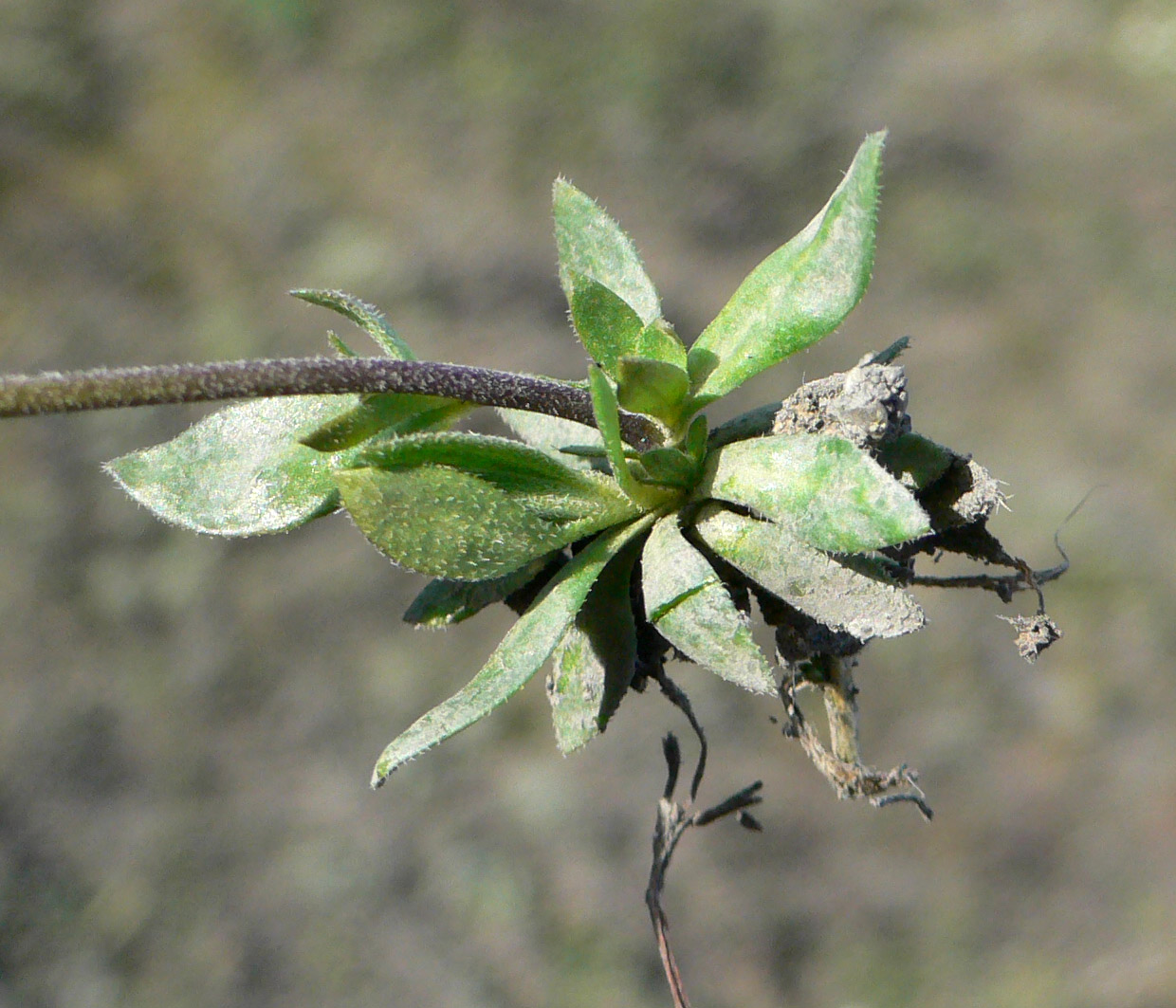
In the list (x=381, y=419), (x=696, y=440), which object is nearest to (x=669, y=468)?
(x=696, y=440)

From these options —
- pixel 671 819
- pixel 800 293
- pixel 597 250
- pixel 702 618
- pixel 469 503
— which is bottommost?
pixel 671 819

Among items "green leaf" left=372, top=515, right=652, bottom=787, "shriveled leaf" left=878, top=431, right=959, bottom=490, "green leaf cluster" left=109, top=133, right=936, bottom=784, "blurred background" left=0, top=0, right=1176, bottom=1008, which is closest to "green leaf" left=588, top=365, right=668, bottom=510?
"green leaf cluster" left=109, top=133, right=936, bottom=784

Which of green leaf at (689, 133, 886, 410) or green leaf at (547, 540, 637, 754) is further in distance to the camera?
green leaf at (547, 540, 637, 754)

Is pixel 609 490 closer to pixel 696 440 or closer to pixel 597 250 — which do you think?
pixel 696 440

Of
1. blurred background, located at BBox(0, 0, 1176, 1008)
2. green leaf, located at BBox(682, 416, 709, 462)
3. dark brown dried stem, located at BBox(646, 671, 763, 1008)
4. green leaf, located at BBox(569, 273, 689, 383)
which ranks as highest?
blurred background, located at BBox(0, 0, 1176, 1008)

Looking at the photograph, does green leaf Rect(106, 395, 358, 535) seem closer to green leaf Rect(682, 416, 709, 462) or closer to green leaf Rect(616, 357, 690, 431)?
green leaf Rect(616, 357, 690, 431)

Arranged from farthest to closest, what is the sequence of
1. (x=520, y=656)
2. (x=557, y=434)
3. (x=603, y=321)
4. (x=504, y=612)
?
(x=504, y=612)
(x=557, y=434)
(x=603, y=321)
(x=520, y=656)

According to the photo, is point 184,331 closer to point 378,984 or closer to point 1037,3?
point 378,984
